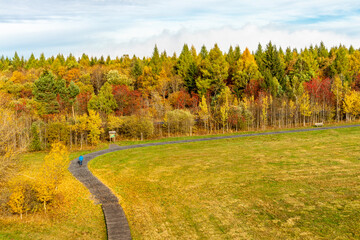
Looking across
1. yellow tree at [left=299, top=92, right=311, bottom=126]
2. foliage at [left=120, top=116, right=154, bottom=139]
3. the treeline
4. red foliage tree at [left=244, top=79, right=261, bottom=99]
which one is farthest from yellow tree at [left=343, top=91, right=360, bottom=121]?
foliage at [left=120, top=116, right=154, bottom=139]

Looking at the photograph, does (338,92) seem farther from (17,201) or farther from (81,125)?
(17,201)

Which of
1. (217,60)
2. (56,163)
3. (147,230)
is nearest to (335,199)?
(147,230)

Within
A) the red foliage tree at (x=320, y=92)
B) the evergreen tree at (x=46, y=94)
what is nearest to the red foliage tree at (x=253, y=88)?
the red foliage tree at (x=320, y=92)

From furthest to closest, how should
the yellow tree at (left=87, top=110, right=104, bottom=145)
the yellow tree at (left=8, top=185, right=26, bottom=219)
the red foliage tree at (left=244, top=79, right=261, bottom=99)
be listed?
the red foliage tree at (left=244, top=79, right=261, bottom=99), the yellow tree at (left=87, top=110, right=104, bottom=145), the yellow tree at (left=8, top=185, right=26, bottom=219)

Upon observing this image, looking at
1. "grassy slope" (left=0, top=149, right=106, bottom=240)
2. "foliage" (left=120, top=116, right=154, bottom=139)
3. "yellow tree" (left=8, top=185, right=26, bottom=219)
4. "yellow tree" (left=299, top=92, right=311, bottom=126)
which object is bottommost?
"grassy slope" (left=0, top=149, right=106, bottom=240)

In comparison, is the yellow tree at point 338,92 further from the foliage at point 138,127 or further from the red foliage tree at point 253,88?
the foliage at point 138,127

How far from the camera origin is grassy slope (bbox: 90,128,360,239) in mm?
19344

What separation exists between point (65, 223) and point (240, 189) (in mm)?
14632

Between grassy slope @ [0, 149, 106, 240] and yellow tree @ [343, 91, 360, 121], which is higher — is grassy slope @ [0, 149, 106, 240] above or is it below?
below

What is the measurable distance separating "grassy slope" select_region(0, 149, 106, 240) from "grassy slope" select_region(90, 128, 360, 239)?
2552 mm

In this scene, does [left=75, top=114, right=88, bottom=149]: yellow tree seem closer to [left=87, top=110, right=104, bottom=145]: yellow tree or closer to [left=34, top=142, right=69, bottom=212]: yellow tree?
[left=87, top=110, right=104, bottom=145]: yellow tree

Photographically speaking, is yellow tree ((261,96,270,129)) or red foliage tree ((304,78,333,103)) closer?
yellow tree ((261,96,270,129))

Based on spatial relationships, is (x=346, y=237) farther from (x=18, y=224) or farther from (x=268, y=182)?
(x=18, y=224)

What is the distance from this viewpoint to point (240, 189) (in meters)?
26.4
